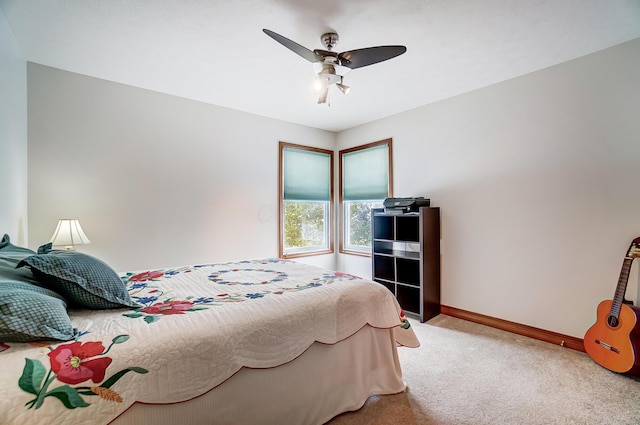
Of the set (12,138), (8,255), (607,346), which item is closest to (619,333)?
(607,346)

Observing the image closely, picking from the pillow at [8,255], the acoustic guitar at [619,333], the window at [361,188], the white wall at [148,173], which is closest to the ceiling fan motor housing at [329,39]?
the white wall at [148,173]

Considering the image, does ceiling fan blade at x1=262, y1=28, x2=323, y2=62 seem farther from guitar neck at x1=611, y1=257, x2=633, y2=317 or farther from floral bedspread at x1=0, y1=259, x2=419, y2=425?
guitar neck at x1=611, y1=257, x2=633, y2=317

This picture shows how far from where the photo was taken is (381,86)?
3.12 m

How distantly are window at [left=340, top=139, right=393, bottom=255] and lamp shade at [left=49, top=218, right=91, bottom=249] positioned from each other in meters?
3.40

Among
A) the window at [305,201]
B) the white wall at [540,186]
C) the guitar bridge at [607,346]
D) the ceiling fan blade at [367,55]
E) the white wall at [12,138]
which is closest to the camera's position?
the ceiling fan blade at [367,55]

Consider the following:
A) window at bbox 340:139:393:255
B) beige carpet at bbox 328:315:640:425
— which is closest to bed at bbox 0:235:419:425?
beige carpet at bbox 328:315:640:425

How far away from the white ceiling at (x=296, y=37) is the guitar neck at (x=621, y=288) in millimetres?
1788

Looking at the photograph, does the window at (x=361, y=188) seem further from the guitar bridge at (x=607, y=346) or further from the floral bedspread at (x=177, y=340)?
the guitar bridge at (x=607, y=346)

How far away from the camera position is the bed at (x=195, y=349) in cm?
97

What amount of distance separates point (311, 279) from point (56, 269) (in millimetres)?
1412

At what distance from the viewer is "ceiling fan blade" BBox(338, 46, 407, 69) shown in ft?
6.12

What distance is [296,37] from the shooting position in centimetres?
225

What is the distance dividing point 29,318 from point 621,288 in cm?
356

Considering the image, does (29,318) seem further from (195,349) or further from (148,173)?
(148,173)
